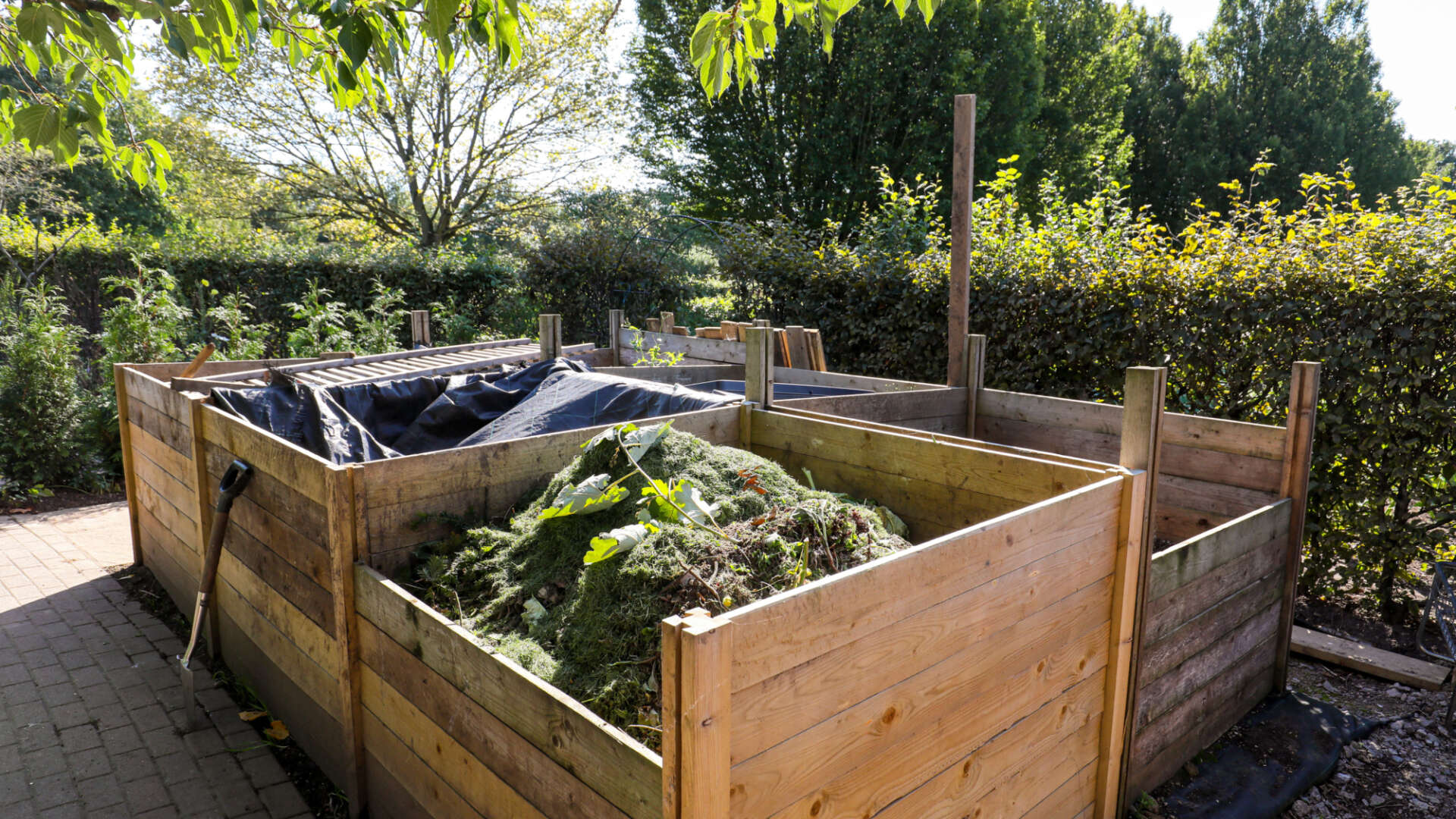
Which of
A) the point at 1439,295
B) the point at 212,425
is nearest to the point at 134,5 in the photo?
the point at 212,425

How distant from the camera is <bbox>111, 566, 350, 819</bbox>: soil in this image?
2.92 metres

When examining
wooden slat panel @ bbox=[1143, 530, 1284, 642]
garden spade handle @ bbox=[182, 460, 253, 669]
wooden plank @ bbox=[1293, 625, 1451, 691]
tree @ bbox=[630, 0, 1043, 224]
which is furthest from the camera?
tree @ bbox=[630, 0, 1043, 224]

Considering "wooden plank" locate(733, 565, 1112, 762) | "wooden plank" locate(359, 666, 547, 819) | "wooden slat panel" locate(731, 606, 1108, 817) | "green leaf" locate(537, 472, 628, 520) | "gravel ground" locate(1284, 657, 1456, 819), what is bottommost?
"gravel ground" locate(1284, 657, 1456, 819)

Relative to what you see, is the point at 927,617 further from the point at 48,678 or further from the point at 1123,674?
the point at 48,678

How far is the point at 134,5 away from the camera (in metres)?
2.52

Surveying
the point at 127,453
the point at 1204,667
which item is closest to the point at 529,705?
the point at 1204,667

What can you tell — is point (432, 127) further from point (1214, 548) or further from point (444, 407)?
point (1214, 548)

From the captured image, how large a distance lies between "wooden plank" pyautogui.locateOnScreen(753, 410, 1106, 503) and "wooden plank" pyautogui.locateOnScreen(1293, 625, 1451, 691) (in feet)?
8.31

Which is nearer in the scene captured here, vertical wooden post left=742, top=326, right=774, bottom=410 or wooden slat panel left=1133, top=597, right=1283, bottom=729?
wooden slat panel left=1133, top=597, right=1283, bottom=729

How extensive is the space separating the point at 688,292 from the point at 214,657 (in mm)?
8482

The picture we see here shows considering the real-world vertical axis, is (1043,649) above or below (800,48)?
below

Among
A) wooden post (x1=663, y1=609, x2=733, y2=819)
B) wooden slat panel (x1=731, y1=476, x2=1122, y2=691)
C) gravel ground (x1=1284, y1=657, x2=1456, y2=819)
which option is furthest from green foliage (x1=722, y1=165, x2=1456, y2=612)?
wooden post (x1=663, y1=609, x2=733, y2=819)

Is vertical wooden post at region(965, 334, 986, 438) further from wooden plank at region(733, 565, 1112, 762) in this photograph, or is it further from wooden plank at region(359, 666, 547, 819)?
wooden plank at region(359, 666, 547, 819)

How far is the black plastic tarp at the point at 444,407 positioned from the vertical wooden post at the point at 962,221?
1736 millimetres
